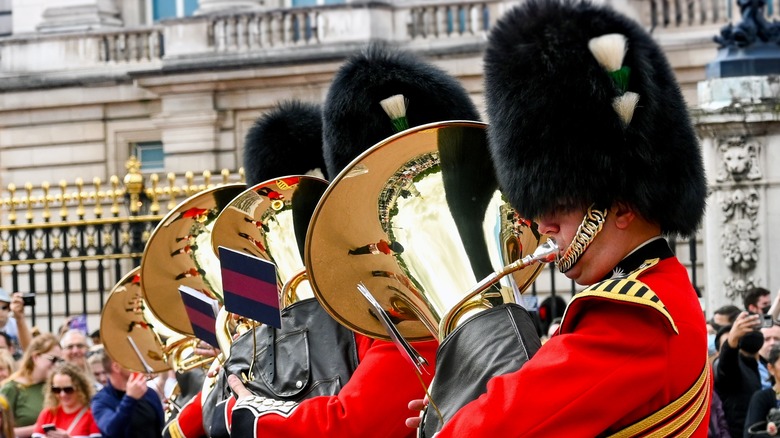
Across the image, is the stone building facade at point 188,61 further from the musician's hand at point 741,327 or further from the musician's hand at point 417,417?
the musician's hand at point 417,417

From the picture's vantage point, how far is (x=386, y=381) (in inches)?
159

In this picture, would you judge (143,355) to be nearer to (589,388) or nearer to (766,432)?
(766,432)

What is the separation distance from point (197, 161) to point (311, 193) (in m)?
13.0

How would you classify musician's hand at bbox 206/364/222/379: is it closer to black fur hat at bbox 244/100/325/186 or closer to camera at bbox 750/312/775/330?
black fur hat at bbox 244/100/325/186

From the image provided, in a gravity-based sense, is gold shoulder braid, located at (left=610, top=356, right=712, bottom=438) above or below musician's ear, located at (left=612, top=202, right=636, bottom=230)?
below

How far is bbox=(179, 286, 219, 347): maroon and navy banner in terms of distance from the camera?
17.6 ft

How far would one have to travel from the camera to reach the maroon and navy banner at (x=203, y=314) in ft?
17.6

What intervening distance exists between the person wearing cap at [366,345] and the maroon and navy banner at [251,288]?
0.73 ft

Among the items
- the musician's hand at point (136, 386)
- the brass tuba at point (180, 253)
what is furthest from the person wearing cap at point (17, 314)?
the brass tuba at point (180, 253)

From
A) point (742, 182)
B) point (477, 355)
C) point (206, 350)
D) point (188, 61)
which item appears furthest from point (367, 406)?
point (188, 61)

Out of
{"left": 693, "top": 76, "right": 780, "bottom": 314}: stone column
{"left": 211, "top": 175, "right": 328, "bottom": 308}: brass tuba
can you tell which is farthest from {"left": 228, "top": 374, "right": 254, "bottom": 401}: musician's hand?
{"left": 693, "top": 76, "right": 780, "bottom": 314}: stone column

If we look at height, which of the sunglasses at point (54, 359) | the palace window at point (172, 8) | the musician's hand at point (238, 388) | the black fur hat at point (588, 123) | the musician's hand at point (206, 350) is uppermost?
the palace window at point (172, 8)

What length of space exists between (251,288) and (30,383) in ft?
13.1

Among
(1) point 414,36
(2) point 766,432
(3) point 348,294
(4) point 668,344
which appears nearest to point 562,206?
(4) point 668,344
